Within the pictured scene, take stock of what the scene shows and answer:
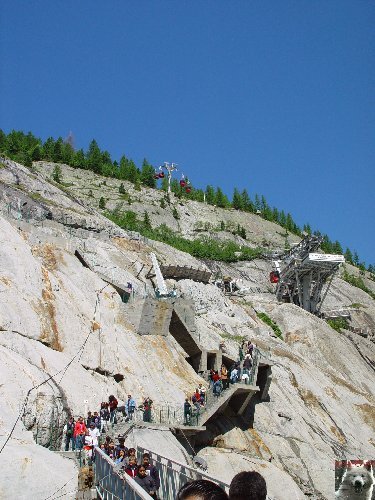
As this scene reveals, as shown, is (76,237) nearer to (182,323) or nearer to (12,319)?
(182,323)

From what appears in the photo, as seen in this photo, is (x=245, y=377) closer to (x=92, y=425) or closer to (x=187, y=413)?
(x=187, y=413)

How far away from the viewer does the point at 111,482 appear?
10852 mm

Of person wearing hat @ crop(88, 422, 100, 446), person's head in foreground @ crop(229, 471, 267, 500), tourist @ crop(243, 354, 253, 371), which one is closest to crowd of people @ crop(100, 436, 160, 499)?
person wearing hat @ crop(88, 422, 100, 446)

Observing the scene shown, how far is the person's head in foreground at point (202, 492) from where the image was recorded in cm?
397

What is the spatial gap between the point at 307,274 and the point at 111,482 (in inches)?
2397

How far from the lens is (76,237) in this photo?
4178cm

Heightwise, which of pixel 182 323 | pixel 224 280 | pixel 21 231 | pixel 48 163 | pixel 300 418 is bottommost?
pixel 300 418

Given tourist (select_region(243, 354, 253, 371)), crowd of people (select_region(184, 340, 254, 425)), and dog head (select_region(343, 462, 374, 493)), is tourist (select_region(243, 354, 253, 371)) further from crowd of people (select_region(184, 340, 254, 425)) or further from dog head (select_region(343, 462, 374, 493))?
dog head (select_region(343, 462, 374, 493))

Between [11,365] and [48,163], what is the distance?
375ft

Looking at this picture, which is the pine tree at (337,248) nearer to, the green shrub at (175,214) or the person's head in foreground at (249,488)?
the green shrub at (175,214)

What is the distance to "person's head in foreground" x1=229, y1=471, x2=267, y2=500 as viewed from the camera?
444 centimetres

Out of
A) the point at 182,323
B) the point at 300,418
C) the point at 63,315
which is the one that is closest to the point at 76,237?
the point at 182,323

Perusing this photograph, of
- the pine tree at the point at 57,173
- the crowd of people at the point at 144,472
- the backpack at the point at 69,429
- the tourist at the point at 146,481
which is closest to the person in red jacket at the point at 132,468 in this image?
the crowd of people at the point at 144,472

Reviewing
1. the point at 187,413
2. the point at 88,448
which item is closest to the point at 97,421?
the point at 88,448
